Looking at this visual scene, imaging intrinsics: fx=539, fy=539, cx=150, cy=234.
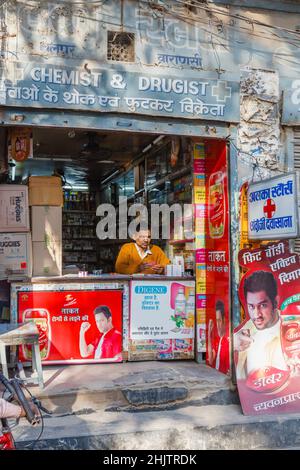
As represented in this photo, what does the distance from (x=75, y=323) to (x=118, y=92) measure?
8.52ft

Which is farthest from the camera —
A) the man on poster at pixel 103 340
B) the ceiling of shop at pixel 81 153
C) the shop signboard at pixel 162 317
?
the ceiling of shop at pixel 81 153

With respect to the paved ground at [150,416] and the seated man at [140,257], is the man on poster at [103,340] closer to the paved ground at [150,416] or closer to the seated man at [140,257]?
the paved ground at [150,416]

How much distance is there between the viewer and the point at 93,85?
5.34 metres

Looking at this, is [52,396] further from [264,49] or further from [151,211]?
[264,49]

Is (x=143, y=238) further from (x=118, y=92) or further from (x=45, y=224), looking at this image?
(x=118, y=92)

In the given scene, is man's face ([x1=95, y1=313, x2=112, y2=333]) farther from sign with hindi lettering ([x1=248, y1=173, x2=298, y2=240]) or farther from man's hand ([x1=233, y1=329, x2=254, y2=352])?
sign with hindi lettering ([x1=248, y1=173, x2=298, y2=240])

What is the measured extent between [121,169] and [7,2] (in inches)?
211

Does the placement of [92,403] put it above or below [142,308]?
below

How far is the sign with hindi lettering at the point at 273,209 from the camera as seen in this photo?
4.89 metres

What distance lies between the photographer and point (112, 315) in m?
6.26

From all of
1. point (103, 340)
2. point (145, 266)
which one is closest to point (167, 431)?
point (103, 340)

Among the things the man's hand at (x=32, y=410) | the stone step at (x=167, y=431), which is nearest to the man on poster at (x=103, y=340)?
the stone step at (x=167, y=431)

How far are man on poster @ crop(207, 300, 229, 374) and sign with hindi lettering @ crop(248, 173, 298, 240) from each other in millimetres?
931
